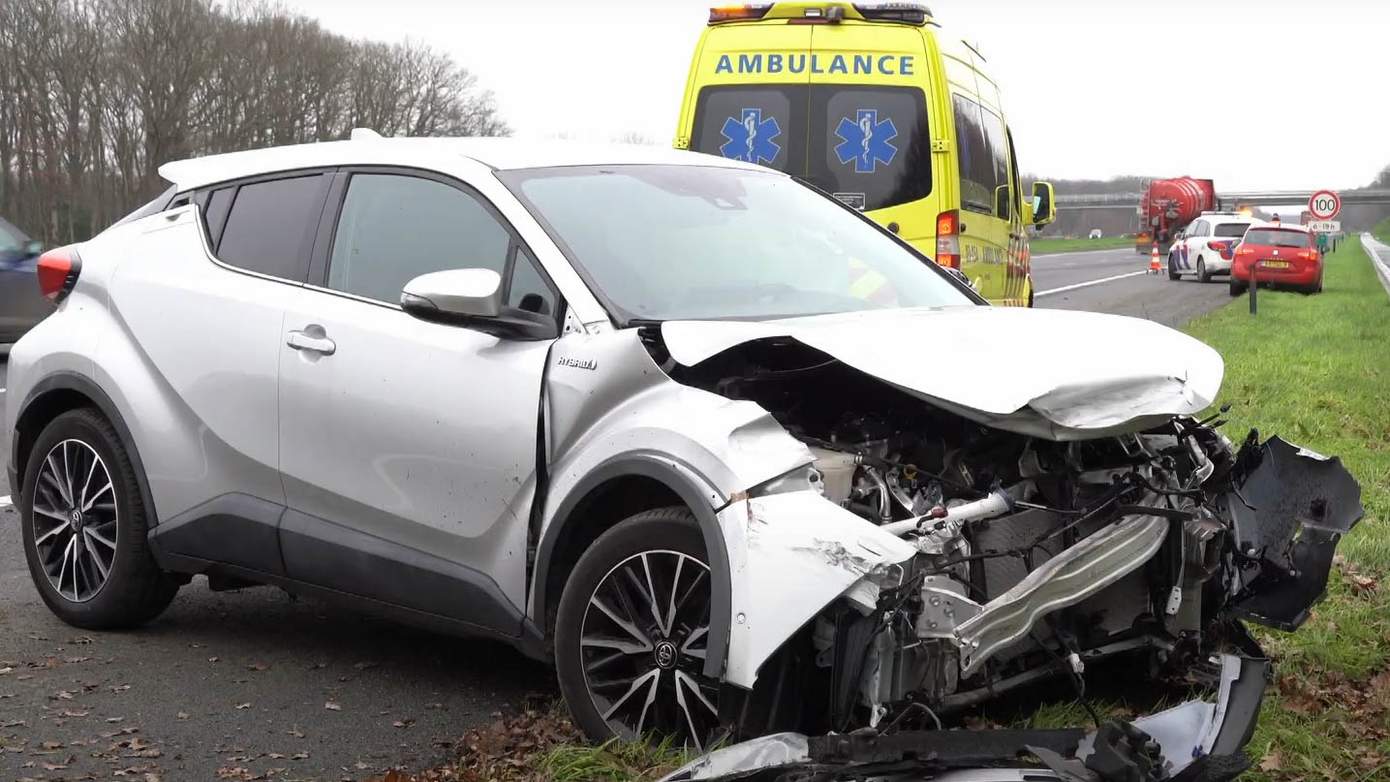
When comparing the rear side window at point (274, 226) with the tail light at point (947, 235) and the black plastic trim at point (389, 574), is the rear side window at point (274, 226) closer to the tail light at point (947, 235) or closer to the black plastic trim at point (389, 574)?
the black plastic trim at point (389, 574)

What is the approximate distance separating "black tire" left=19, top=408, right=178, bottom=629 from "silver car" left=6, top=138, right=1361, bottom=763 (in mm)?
15

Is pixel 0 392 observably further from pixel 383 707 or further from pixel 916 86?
pixel 383 707

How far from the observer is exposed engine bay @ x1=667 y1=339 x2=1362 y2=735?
393 centimetres

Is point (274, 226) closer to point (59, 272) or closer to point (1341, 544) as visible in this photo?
point (59, 272)

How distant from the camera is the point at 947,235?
11.3 meters

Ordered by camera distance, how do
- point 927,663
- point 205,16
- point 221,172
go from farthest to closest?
point 205,16 → point 221,172 → point 927,663

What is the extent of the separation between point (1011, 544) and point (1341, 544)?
3164 millimetres

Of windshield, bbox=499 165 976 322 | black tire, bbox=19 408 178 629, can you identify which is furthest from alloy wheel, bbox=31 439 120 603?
A: windshield, bbox=499 165 976 322

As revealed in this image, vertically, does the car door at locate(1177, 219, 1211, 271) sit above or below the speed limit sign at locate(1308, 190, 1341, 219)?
below

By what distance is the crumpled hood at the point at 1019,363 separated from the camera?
4176 mm

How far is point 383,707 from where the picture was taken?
525 centimetres

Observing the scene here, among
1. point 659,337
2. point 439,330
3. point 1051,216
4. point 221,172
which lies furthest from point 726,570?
point 1051,216

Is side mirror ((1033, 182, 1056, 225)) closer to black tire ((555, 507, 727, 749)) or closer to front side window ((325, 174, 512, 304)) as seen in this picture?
front side window ((325, 174, 512, 304))

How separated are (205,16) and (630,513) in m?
53.6
